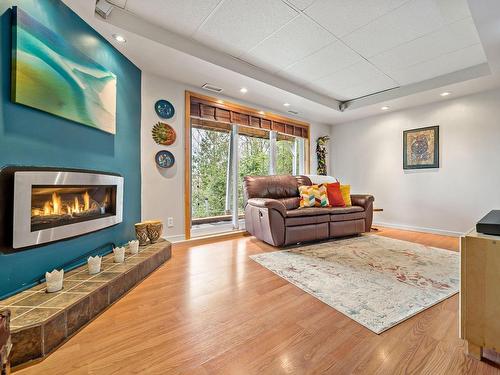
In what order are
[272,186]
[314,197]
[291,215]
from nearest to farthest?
[291,215], [314,197], [272,186]

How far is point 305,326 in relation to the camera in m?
1.33

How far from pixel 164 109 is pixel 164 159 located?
27.2 inches

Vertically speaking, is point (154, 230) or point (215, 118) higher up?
point (215, 118)

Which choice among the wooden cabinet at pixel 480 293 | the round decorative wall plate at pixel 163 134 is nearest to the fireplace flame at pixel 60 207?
the round decorative wall plate at pixel 163 134

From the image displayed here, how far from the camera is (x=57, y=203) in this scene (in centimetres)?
170

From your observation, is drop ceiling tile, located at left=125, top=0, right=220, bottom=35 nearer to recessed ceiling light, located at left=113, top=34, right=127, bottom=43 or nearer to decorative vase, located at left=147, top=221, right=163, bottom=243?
recessed ceiling light, located at left=113, top=34, right=127, bottom=43

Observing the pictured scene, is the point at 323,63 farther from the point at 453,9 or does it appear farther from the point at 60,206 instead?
the point at 60,206

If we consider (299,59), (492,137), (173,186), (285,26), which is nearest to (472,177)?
(492,137)

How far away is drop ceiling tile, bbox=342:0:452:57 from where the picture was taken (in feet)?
6.56

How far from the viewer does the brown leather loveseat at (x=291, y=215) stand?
9.44 ft

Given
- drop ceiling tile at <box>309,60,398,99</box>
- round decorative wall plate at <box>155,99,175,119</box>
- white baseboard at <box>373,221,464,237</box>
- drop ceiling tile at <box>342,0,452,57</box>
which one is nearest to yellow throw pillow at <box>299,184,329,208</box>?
drop ceiling tile at <box>309,60,398,99</box>

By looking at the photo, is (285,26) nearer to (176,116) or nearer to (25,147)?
(176,116)

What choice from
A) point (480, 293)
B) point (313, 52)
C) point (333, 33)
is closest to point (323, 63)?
point (313, 52)

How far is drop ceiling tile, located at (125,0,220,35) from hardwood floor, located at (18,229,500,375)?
247cm
